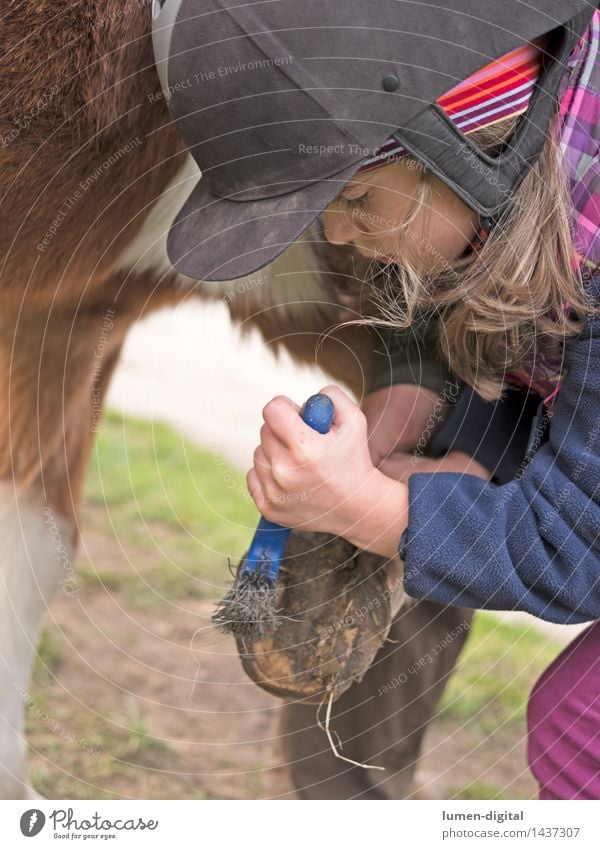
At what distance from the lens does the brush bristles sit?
1.00m

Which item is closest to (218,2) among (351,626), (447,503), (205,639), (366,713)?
(447,503)

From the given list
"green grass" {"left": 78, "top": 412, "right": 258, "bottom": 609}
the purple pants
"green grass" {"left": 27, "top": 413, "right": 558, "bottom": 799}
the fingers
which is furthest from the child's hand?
"green grass" {"left": 78, "top": 412, "right": 258, "bottom": 609}

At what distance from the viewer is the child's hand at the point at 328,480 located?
91cm

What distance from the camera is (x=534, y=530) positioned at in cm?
89

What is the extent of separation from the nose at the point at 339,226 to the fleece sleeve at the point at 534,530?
0.81 feet

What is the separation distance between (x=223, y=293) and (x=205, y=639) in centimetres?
80

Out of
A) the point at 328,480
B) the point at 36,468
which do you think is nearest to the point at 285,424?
the point at 328,480

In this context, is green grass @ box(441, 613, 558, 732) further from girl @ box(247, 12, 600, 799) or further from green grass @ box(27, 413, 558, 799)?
girl @ box(247, 12, 600, 799)

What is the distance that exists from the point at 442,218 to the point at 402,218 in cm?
4

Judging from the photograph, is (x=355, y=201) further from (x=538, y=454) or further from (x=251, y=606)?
(x=251, y=606)

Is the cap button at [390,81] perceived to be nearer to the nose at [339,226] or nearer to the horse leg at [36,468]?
the nose at [339,226]

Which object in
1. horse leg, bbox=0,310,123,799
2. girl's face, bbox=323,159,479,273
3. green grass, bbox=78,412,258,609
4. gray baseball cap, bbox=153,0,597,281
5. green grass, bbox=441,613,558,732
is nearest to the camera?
gray baseball cap, bbox=153,0,597,281
